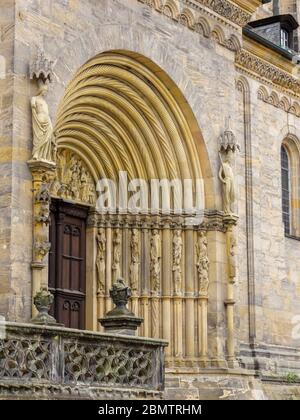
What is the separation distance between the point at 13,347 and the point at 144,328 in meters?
7.63

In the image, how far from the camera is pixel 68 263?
2134cm

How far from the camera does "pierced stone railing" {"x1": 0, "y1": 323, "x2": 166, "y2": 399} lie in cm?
1432

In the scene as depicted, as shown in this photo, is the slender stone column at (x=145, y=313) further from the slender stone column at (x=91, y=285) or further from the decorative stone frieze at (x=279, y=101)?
the decorative stone frieze at (x=279, y=101)

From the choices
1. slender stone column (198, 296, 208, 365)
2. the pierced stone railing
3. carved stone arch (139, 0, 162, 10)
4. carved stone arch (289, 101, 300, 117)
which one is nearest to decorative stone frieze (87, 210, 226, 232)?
slender stone column (198, 296, 208, 365)

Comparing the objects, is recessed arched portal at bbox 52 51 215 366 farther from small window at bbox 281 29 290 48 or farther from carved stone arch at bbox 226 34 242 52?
small window at bbox 281 29 290 48

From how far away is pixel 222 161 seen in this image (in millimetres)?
22656

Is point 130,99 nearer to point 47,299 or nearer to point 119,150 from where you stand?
point 119,150

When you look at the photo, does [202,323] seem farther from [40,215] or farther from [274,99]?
[274,99]

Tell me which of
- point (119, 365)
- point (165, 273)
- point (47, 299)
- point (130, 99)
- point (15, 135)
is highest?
point (130, 99)

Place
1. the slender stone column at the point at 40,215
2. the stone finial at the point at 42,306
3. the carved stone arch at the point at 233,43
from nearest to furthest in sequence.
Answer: the stone finial at the point at 42,306, the slender stone column at the point at 40,215, the carved stone arch at the point at 233,43

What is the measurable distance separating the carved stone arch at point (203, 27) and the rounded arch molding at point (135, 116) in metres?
1.38

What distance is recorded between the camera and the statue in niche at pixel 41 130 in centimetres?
1752

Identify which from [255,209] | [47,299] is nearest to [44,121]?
[47,299]

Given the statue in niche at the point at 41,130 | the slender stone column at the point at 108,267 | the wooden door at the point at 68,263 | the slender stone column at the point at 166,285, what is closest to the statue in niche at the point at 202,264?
the slender stone column at the point at 166,285
